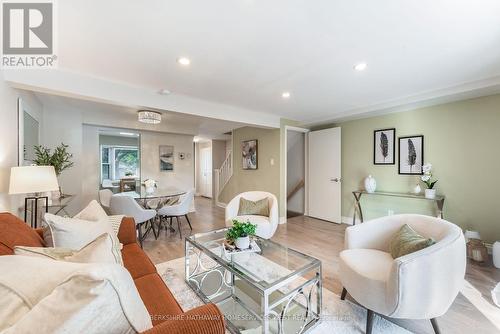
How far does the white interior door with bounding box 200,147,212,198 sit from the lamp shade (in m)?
5.79

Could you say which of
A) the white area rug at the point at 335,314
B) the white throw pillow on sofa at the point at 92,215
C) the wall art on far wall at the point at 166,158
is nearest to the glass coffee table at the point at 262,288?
the white area rug at the point at 335,314

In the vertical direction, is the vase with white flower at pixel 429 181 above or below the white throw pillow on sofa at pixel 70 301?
above

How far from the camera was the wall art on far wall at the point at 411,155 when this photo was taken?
11.1 ft

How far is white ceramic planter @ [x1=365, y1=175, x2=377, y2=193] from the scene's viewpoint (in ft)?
12.3

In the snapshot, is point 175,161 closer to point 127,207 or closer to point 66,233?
point 127,207

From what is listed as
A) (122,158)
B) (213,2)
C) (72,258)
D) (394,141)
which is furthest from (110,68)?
(394,141)

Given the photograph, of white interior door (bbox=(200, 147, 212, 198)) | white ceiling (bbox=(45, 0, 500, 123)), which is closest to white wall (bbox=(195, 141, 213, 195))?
white interior door (bbox=(200, 147, 212, 198))

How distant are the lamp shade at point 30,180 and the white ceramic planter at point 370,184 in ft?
14.2

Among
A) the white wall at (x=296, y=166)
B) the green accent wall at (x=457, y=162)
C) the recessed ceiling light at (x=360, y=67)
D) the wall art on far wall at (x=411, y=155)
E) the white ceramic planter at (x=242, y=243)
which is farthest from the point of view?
the white wall at (x=296, y=166)

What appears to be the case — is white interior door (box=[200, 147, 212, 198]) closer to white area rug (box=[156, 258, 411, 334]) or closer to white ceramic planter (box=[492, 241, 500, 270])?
white area rug (box=[156, 258, 411, 334])

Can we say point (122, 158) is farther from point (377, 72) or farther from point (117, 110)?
point (377, 72)

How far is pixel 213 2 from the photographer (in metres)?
1.36

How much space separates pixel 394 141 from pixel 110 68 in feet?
13.9

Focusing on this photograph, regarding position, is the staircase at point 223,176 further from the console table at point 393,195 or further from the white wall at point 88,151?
the console table at point 393,195
